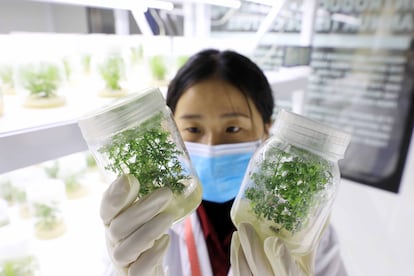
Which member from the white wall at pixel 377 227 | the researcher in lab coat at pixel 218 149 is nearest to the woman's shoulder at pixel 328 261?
the researcher in lab coat at pixel 218 149

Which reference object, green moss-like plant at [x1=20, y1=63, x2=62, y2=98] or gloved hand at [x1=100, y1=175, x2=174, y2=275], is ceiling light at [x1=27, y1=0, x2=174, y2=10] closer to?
green moss-like plant at [x1=20, y1=63, x2=62, y2=98]

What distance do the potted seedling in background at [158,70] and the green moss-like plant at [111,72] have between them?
0.14 m

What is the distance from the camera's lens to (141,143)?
0.39 metres

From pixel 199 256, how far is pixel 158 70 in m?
0.59

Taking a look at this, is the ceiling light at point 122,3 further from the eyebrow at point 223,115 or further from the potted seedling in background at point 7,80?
the eyebrow at point 223,115

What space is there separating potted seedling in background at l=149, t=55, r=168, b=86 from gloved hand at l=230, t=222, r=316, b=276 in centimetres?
61

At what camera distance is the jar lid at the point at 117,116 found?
1.23 ft

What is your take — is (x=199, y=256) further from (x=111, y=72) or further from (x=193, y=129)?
(x=111, y=72)

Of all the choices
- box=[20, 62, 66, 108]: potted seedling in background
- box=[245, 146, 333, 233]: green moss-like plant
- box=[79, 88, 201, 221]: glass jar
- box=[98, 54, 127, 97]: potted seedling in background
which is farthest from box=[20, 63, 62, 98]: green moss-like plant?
box=[245, 146, 333, 233]: green moss-like plant

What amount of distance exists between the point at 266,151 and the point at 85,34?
0.64 metres

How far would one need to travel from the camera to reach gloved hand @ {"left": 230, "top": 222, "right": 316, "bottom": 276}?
44 cm

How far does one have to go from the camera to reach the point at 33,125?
1.74ft

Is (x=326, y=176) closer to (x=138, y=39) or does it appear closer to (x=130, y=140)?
(x=130, y=140)

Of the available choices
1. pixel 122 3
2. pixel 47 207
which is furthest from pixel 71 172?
pixel 122 3
